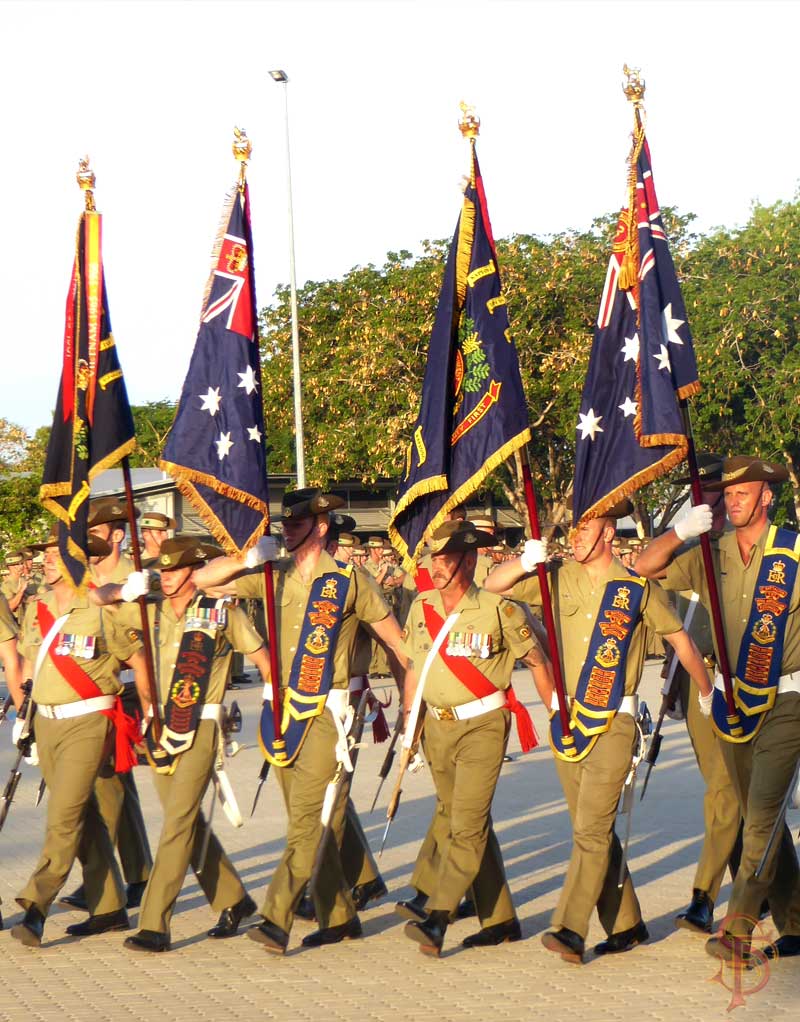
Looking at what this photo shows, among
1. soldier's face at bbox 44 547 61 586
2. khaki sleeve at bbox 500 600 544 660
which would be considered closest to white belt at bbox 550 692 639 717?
khaki sleeve at bbox 500 600 544 660

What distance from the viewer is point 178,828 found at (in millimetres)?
7988

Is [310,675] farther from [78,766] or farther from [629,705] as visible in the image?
[629,705]

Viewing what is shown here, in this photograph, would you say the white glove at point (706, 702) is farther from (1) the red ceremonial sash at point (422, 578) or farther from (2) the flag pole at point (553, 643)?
(1) the red ceremonial sash at point (422, 578)

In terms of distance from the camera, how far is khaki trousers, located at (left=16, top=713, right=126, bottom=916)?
8.23 metres

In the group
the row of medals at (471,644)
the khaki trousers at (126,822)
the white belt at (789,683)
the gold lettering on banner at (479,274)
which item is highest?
the gold lettering on banner at (479,274)

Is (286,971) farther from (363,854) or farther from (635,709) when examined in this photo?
(635,709)

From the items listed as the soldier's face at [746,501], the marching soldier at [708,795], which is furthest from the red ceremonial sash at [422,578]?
the soldier's face at [746,501]

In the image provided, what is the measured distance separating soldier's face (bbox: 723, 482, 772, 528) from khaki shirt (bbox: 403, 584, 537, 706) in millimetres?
1163

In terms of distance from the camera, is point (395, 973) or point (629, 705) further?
point (629, 705)

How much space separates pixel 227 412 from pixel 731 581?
2677mm

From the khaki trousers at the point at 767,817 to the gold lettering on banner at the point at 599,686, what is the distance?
671mm

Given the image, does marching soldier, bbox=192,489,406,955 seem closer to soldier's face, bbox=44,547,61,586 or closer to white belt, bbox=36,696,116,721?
white belt, bbox=36,696,116,721

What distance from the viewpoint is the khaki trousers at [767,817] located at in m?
7.29

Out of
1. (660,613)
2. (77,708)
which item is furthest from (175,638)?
(660,613)
